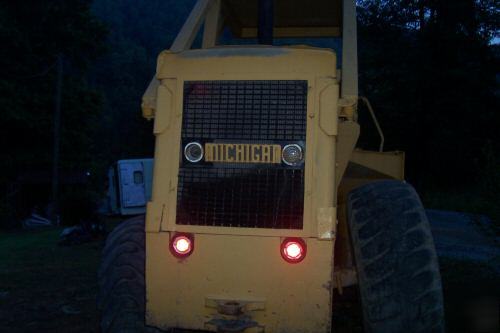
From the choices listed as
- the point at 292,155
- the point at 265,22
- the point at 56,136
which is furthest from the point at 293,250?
the point at 56,136

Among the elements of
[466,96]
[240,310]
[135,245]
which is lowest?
[240,310]

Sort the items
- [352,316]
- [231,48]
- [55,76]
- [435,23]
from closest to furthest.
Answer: [231,48] < [352,316] < [435,23] < [55,76]

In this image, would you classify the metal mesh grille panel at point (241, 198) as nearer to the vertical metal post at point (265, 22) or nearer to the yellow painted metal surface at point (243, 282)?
the yellow painted metal surface at point (243, 282)

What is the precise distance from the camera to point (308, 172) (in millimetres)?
5211

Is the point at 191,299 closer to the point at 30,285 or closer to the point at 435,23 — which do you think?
the point at 30,285

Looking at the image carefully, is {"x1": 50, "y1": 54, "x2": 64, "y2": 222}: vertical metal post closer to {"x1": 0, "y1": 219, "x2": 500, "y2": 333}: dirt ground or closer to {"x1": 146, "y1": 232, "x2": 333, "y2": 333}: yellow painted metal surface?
{"x1": 0, "y1": 219, "x2": 500, "y2": 333}: dirt ground

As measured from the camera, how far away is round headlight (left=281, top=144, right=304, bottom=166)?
5.26 m

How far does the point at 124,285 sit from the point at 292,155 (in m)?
1.64

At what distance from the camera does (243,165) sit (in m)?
5.34

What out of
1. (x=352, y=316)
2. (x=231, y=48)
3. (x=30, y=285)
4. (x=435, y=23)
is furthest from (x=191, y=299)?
(x=435, y=23)

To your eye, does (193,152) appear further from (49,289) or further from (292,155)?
(49,289)

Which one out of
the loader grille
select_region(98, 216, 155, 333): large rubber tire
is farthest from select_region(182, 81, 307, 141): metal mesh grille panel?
select_region(98, 216, 155, 333): large rubber tire

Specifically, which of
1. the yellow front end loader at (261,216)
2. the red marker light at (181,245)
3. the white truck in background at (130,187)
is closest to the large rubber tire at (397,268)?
the yellow front end loader at (261,216)

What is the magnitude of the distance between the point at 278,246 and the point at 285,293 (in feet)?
1.08
